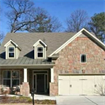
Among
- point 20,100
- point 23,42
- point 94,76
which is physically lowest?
point 20,100

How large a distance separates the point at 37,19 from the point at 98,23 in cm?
1298

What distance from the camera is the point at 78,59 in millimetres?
22453

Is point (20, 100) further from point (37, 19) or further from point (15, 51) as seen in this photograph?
point (37, 19)

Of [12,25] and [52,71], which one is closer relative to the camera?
[52,71]

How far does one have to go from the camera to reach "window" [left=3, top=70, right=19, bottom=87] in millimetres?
23359

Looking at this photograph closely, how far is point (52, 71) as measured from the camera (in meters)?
22.0

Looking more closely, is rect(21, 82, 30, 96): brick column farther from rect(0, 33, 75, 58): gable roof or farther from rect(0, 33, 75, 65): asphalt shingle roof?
rect(0, 33, 75, 58): gable roof

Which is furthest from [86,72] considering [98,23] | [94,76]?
[98,23]

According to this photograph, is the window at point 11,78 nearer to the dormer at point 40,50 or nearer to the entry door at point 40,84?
the entry door at point 40,84

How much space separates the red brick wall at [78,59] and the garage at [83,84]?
1.67 ft

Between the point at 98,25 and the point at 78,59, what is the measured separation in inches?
1014

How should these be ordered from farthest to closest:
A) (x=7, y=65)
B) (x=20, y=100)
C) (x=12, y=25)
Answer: (x=12, y=25) < (x=7, y=65) < (x=20, y=100)

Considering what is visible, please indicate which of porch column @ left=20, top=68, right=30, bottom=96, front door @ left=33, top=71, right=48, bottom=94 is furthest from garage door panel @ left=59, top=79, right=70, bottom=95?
porch column @ left=20, top=68, right=30, bottom=96

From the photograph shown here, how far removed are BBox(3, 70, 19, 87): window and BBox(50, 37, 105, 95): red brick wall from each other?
13.6 feet
